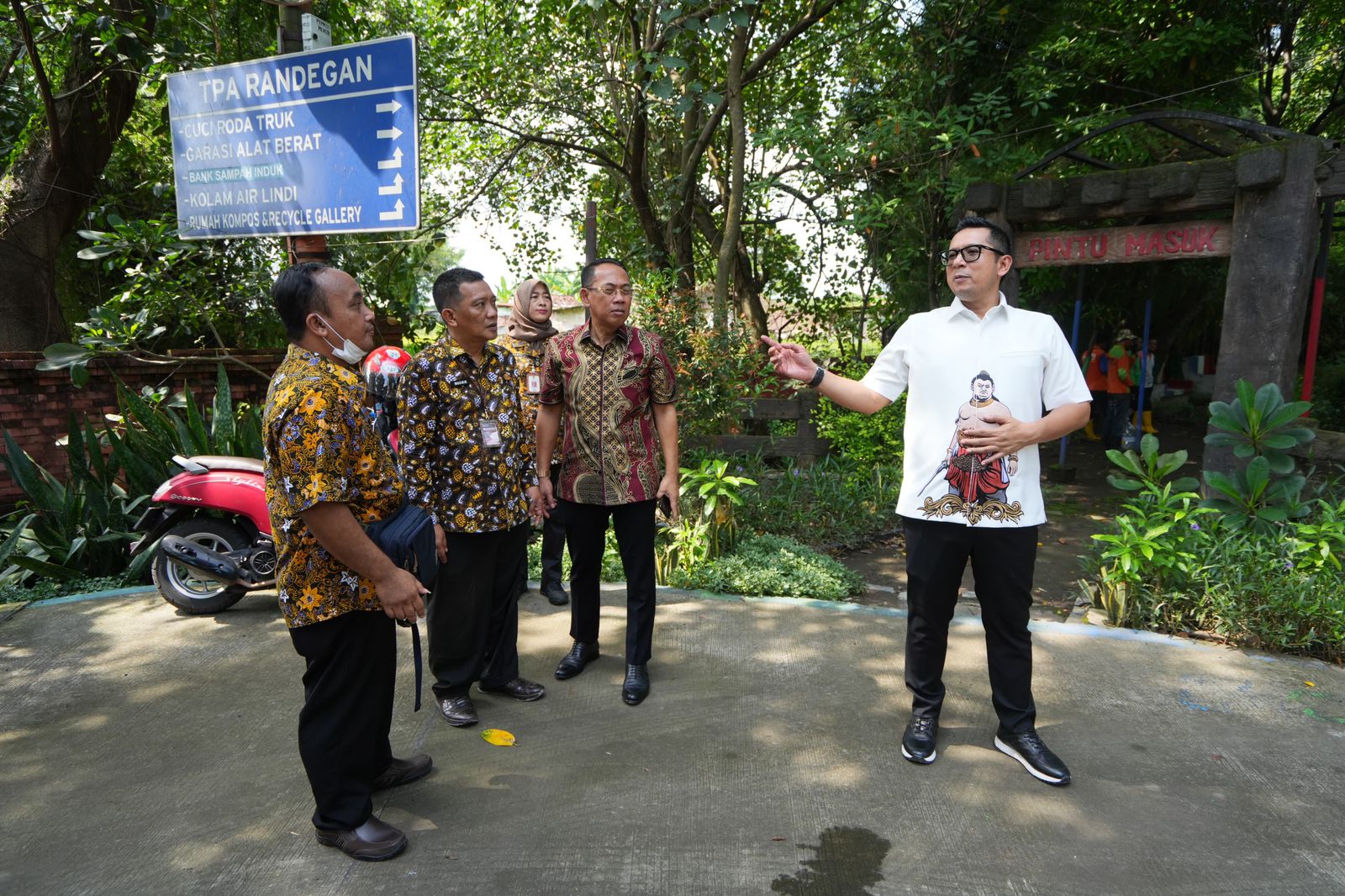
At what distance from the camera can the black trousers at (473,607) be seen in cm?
327

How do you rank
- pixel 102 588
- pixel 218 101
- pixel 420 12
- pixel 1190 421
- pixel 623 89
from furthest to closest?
pixel 1190 421
pixel 420 12
pixel 623 89
pixel 102 588
pixel 218 101

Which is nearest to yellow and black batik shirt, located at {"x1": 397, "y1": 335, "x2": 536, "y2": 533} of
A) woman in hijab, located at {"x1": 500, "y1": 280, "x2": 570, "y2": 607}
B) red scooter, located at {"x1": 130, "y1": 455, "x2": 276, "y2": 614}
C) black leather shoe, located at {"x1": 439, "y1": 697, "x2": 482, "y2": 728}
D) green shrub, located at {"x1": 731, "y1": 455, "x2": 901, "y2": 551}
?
black leather shoe, located at {"x1": 439, "y1": 697, "x2": 482, "y2": 728}

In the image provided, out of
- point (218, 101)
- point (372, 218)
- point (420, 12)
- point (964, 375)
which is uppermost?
point (420, 12)

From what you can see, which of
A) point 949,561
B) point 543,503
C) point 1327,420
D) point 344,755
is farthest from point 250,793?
point 1327,420

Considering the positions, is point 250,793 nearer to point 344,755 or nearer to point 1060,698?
point 344,755

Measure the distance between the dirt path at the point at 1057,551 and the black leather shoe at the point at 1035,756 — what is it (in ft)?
5.75

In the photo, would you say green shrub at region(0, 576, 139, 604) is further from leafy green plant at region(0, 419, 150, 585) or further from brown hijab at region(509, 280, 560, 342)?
brown hijab at region(509, 280, 560, 342)

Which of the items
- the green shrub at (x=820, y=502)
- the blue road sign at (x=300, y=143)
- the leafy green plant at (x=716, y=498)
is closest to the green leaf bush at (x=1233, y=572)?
the green shrub at (x=820, y=502)

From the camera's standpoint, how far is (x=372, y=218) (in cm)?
366

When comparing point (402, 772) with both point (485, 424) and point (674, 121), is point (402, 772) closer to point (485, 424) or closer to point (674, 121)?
point (485, 424)

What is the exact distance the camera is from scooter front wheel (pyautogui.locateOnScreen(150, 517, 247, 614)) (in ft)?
15.0

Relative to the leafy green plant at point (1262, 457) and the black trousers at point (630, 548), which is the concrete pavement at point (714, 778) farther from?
the leafy green plant at point (1262, 457)

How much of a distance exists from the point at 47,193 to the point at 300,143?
204 inches

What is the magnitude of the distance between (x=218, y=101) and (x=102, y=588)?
2906 millimetres
